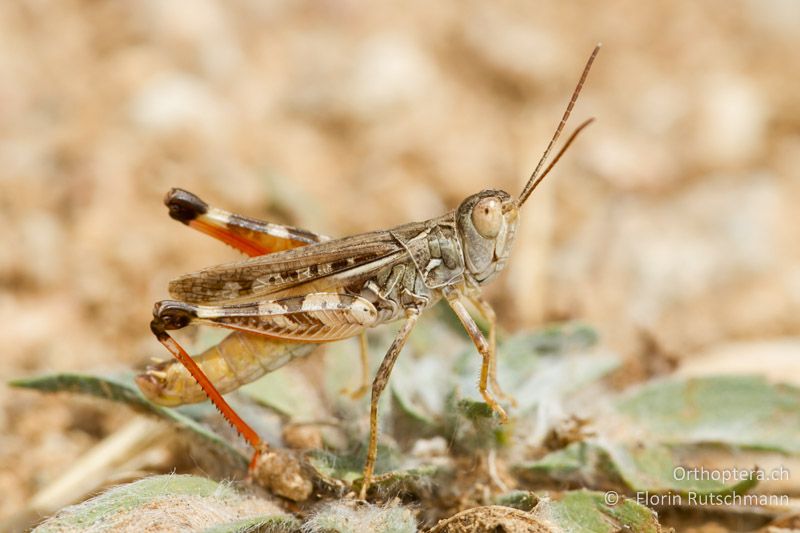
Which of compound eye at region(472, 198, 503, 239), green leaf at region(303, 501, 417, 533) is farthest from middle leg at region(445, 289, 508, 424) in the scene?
green leaf at region(303, 501, 417, 533)

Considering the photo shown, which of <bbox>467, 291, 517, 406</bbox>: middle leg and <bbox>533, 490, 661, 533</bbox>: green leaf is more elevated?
<bbox>467, 291, 517, 406</bbox>: middle leg

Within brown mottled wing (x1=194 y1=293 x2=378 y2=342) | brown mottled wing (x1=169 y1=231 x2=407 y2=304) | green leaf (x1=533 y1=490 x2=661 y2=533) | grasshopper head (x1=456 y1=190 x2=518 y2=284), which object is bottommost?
green leaf (x1=533 y1=490 x2=661 y2=533)

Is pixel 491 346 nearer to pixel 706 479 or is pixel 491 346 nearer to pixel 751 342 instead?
pixel 706 479

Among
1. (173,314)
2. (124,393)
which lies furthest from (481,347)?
(124,393)

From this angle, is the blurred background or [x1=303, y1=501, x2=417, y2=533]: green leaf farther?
the blurred background

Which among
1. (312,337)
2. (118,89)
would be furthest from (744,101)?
(118,89)

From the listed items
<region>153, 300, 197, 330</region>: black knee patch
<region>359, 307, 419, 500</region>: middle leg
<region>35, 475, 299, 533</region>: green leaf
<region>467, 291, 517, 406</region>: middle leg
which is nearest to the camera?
<region>35, 475, 299, 533</region>: green leaf

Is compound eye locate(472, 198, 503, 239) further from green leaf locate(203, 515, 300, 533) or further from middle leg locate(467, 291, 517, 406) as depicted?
green leaf locate(203, 515, 300, 533)
